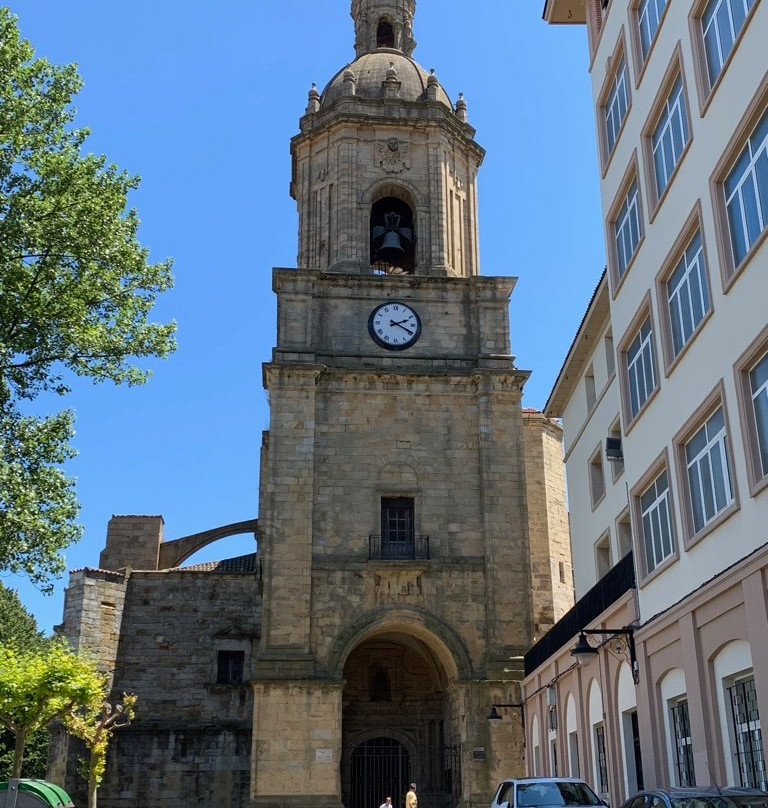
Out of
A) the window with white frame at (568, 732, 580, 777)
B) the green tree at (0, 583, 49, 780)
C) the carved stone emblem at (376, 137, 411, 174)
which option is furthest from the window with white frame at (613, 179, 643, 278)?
the green tree at (0, 583, 49, 780)

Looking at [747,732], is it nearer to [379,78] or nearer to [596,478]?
[596,478]

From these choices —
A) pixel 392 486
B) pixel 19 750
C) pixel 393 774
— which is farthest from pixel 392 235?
pixel 19 750

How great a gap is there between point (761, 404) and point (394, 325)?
65.9ft

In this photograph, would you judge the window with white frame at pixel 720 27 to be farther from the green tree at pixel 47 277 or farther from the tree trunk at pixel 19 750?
the tree trunk at pixel 19 750

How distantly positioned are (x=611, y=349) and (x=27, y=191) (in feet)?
41.2

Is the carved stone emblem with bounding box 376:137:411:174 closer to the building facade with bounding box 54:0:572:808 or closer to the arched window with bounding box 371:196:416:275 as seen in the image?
the building facade with bounding box 54:0:572:808

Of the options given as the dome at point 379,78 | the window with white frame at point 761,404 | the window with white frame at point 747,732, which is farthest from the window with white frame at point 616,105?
the dome at point 379,78

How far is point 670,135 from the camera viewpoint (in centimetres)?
1581

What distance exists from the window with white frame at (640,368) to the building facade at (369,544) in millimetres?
11889

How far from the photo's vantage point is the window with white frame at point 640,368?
55.7 ft

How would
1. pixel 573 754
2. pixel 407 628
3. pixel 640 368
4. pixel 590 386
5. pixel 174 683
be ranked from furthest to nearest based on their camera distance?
pixel 174 683 < pixel 407 628 < pixel 590 386 < pixel 573 754 < pixel 640 368

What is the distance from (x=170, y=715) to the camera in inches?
1335

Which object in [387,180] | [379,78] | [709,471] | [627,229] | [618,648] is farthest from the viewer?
[379,78]

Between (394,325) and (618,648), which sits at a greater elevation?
(394,325)
